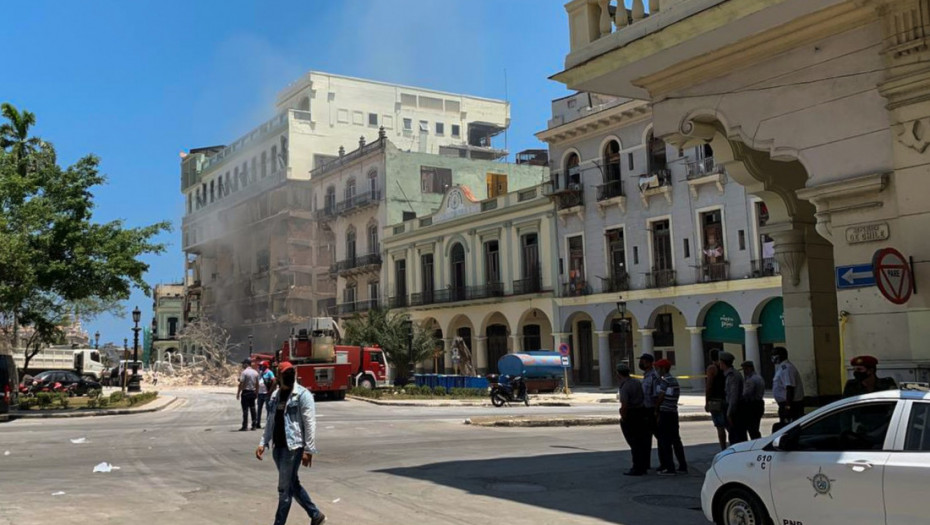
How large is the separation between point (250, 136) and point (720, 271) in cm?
5240

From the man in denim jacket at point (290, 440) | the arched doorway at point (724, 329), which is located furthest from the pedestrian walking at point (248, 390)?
the arched doorway at point (724, 329)

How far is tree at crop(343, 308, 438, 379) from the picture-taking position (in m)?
45.3

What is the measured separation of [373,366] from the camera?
40.4 meters

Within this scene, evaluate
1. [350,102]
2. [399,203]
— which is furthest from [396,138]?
[399,203]

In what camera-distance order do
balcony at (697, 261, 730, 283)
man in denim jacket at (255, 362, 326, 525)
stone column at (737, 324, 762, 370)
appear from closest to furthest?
man in denim jacket at (255, 362, 326, 525)
stone column at (737, 324, 762, 370)
balcony at (697, 261, 730, 283)

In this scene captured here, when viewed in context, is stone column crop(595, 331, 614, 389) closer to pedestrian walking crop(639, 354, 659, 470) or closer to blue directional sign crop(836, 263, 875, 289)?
pedestrian walking crop(639, 354, 659, 470)

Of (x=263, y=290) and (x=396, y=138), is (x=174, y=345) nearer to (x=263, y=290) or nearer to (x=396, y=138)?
(x=263, y=290)

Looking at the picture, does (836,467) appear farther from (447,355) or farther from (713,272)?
(447,355)

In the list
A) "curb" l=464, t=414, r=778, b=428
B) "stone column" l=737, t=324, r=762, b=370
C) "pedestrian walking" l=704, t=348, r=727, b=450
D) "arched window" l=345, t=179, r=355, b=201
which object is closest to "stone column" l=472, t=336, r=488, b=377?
"arched window" l=345, t=179, r=355, b=201

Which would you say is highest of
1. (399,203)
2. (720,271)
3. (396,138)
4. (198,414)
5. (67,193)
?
(396,138)

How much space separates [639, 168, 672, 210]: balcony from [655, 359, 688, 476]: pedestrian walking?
89.4 ft

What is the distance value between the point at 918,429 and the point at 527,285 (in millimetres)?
Result: 39145

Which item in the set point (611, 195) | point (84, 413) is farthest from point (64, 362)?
point (611, 195)

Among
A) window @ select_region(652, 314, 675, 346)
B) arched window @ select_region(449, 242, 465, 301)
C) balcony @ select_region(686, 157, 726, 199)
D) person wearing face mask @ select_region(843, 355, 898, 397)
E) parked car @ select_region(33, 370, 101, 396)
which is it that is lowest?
parked car @ select_region(33, 370, 101, 396)
